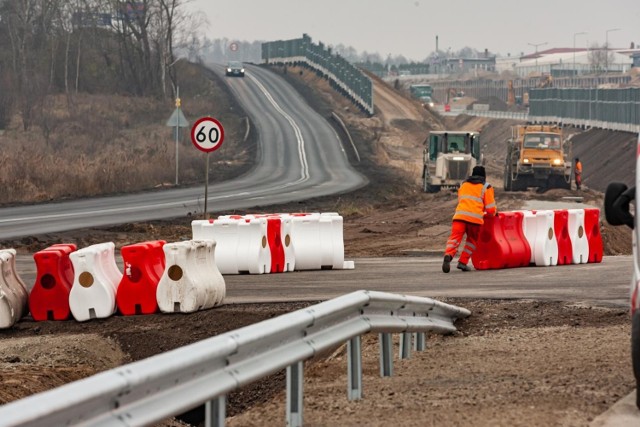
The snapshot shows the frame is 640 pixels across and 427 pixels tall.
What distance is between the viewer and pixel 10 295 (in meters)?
15.8

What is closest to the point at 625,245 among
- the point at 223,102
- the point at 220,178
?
the point at 220,178

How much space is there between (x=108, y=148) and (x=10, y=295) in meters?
53.4

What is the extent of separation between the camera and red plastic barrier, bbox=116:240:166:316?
16.0m

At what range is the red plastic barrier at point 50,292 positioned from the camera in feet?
52.6

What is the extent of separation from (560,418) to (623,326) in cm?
546

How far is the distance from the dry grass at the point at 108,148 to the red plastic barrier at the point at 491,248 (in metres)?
24.0

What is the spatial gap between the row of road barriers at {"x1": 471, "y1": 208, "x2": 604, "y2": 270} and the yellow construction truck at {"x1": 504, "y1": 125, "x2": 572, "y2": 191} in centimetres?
2963

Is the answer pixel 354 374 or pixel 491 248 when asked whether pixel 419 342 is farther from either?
pixel 491 248

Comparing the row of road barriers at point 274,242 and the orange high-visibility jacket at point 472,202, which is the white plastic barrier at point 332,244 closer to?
the row of road barriers at point 274,242

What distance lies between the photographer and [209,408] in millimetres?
6918

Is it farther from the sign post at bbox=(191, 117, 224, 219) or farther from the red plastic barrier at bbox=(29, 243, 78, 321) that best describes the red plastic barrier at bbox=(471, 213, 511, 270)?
the sign post at bbox=(191, 117, 224, 219)

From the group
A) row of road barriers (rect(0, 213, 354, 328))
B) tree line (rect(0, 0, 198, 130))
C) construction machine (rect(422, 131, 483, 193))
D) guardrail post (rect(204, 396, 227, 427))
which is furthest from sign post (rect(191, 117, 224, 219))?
tree line (rect(0, 0, 198, 130))

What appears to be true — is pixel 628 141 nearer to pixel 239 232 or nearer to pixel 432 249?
pixel 432 249

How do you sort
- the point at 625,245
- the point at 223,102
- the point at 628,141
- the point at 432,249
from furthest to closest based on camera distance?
1. the point at 223,102
2. the point at 628,141
3. the point at 625,245
4. the point at 432,249
